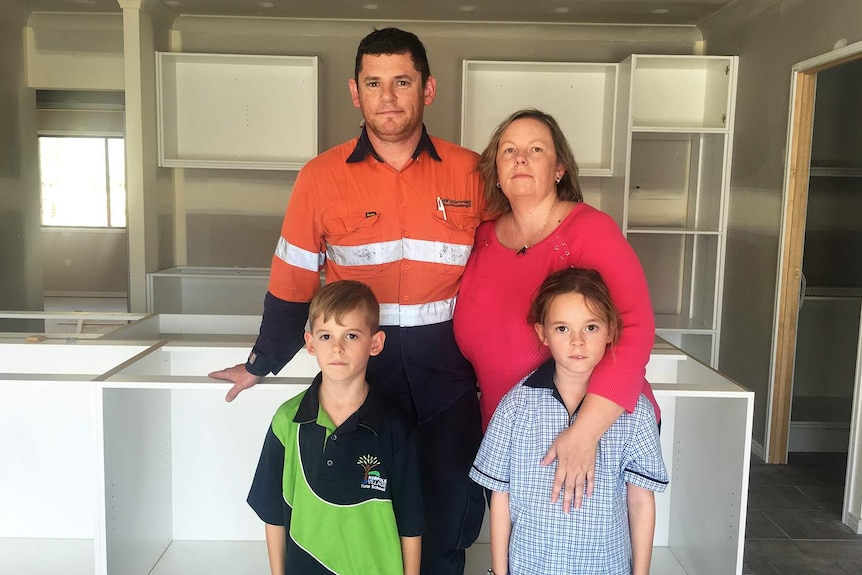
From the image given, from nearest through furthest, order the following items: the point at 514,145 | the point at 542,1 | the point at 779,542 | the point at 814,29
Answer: the point at 514,145, the point at 779,542, the point at 814,29, the point at 542,1

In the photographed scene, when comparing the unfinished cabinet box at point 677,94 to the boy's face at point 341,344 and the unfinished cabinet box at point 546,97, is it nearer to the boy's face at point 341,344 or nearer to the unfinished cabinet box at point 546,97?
the unfinished cabinet box at point 546,97

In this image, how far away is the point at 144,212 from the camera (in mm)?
3926

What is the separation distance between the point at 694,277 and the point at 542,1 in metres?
1.92

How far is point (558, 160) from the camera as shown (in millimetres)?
1538

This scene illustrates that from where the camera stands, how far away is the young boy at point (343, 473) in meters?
1.40

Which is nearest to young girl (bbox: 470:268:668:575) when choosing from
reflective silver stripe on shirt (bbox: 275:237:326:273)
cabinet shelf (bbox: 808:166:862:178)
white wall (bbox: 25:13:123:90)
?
reflective silver stripe on shirt (bbox: 275:237:326:273)

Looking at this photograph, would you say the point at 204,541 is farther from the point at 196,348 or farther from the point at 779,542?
the point at 779,542

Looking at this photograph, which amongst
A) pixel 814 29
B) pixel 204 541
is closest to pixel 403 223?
pixel 204 541

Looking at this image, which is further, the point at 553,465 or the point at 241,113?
the point at 241,113

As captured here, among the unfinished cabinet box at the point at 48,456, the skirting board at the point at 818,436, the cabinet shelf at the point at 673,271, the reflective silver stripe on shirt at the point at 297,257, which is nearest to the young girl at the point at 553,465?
the reflective silver stripe on shirt at the point at 297,257

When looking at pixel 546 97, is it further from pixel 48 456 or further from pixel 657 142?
pixel 48 456

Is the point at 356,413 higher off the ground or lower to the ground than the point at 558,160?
lower

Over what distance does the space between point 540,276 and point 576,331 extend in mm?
189

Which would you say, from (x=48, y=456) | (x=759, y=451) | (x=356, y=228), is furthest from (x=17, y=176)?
(x=759, y=451)
